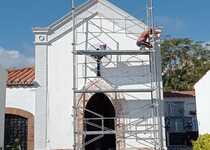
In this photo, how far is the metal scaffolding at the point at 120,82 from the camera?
51.1ft

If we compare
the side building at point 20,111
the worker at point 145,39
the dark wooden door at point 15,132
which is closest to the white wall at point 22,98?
the side building at point 20,111

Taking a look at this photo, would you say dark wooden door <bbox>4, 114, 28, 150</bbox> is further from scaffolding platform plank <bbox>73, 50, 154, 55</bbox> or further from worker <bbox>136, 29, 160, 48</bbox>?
worker <bbox>136, 29, 160, 48</bbox>

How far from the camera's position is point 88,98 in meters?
15.9

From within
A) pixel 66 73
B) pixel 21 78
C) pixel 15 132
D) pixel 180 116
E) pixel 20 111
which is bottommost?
pixel 15 132

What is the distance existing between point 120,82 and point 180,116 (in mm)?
14629

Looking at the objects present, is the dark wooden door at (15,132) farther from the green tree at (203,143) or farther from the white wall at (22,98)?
the green tree at (203,143)

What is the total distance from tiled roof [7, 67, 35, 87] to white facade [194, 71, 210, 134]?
7053 millimetres

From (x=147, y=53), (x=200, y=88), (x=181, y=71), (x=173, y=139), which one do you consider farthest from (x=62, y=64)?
(x=181, y=71)

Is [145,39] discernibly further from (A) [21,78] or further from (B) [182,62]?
(B) [182,62]

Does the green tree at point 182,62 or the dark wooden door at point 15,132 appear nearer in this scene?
the dark wooden door at point 15,132

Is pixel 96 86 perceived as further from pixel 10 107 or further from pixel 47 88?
pixel 10 107

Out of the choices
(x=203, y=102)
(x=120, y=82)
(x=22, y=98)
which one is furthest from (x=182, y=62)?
(x=22, y=98)

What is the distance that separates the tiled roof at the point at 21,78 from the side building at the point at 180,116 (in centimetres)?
1294

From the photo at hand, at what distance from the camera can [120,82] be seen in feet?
53.1
